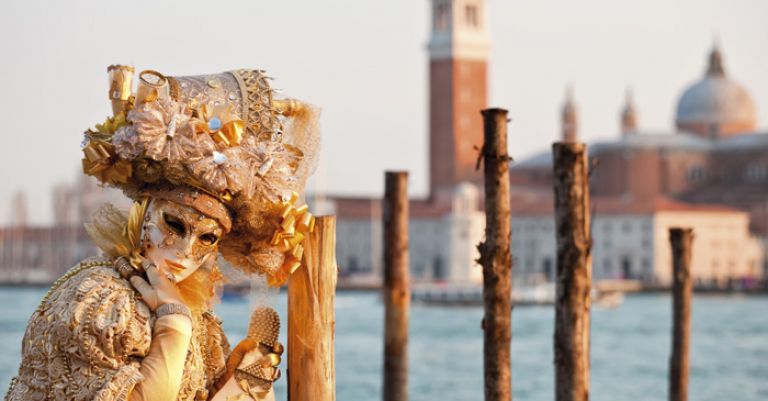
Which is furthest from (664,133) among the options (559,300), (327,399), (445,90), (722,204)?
(327,399)

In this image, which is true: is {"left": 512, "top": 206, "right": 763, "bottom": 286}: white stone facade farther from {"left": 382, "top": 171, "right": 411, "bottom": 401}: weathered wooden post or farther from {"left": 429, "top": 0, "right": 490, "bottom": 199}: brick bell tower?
{"left": 382, "top": 171, "right": 411, "bottom": 401}: weathered wooden post

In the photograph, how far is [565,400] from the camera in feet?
19.1

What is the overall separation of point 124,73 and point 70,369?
14.6 inches

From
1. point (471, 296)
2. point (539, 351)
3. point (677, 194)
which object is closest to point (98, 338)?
point (539, 351)

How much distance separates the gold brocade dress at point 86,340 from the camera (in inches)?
79.7

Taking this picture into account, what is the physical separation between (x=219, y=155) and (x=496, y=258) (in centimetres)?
331

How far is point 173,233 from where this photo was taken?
213cm

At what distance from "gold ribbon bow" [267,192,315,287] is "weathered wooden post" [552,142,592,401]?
3.50 metres

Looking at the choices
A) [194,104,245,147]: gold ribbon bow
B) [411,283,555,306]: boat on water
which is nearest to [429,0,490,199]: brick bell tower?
[411,283,555,306]: boat on water

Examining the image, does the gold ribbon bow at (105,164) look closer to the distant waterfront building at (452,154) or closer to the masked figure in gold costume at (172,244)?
the masked figure in gold costume at (172,244)

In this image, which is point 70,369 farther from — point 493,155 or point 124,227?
point 493,155

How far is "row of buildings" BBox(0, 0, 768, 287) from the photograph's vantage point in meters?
51.4

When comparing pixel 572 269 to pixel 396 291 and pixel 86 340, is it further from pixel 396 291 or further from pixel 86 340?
pixel 86 340

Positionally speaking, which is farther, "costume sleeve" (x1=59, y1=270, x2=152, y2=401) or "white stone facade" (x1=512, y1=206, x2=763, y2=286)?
"white stone facade" (x1=512, y1=206, x2=763, y2=286)
